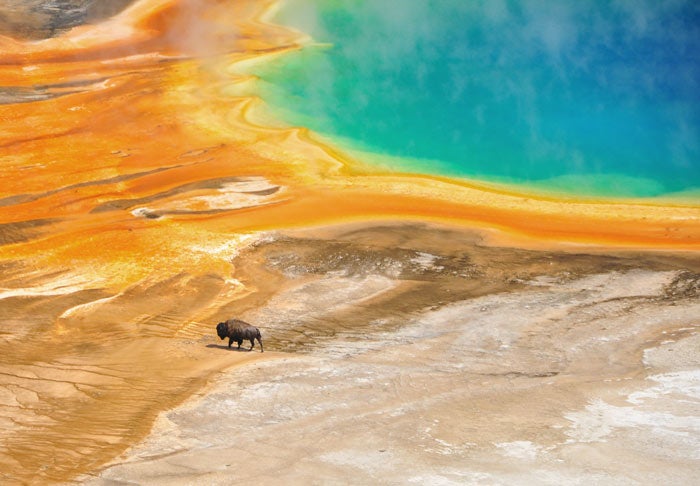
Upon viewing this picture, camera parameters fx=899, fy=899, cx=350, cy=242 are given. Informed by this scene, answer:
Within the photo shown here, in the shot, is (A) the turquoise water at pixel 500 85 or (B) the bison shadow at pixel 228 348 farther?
(A) the turquoise water at pixel 500 85

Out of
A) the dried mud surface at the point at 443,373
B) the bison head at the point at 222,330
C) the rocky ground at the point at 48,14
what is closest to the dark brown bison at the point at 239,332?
the bison head at the point at 222,330

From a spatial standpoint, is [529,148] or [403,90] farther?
[403,90]

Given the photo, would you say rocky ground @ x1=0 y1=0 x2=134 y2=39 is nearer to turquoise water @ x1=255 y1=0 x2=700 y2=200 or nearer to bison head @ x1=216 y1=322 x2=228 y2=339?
turquoise water @ x1=255 y1=0 x2=700 y2=200

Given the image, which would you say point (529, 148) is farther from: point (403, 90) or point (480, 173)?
point (403, 90)

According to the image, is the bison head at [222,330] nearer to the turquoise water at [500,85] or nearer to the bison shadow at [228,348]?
the bison shadow at [228,348]

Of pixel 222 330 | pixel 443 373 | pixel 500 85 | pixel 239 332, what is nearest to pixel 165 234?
pixel 222 330

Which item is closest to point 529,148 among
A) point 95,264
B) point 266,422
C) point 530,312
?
point 530,312

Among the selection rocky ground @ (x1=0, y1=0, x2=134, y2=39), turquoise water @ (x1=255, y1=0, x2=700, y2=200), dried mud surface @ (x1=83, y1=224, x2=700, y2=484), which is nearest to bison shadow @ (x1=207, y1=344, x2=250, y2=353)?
dried mud surface @ (x1=83, y1=224, x2=700, y2=484)
